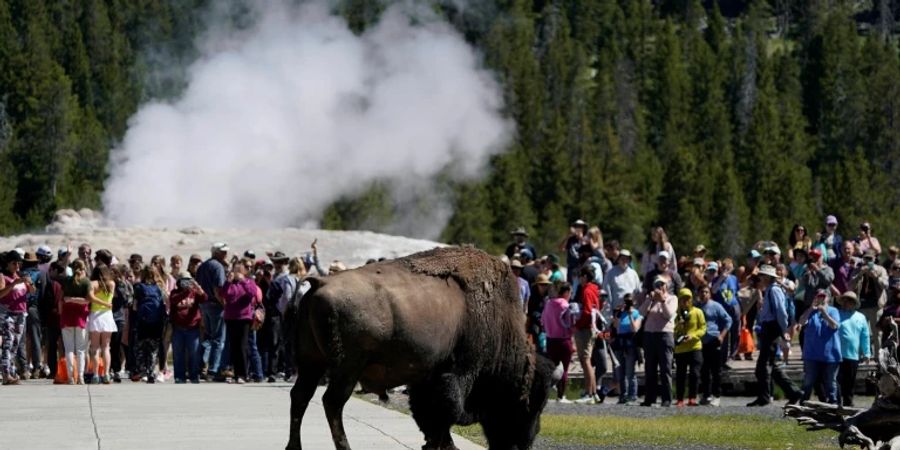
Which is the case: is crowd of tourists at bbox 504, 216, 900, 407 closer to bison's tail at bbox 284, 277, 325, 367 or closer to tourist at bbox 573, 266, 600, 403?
tourist at bbox 573, 266, 600, 403

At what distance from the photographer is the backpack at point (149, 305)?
77.0 ft

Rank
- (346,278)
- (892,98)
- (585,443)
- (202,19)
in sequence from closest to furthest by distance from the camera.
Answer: (346,278) < (585,443) < (202,19) < (892,98)

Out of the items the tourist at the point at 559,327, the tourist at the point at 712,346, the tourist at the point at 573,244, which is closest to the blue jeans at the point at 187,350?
the tourist at the point at 559,327

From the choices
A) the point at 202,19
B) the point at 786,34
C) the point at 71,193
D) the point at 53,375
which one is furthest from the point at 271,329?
the point at 786,34

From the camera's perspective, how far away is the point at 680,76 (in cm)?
12612

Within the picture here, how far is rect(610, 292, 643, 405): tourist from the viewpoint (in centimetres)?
2331

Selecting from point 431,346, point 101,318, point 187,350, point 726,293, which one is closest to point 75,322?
point 101,318

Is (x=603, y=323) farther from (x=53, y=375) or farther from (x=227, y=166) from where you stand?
(x=227, y=166)

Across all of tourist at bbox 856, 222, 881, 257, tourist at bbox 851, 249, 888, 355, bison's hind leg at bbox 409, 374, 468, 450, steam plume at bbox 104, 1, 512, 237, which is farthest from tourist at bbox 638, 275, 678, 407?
steam plume at bbox 104, 1, 512, 237

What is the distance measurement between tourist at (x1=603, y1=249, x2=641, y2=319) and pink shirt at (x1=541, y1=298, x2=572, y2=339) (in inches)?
74.0

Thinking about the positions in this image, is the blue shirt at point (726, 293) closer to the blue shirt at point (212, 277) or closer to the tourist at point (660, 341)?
the tourist at point (660, 341)

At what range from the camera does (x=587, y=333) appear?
2328 cm

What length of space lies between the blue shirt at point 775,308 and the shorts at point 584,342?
231cm

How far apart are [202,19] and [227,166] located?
1594 cm
